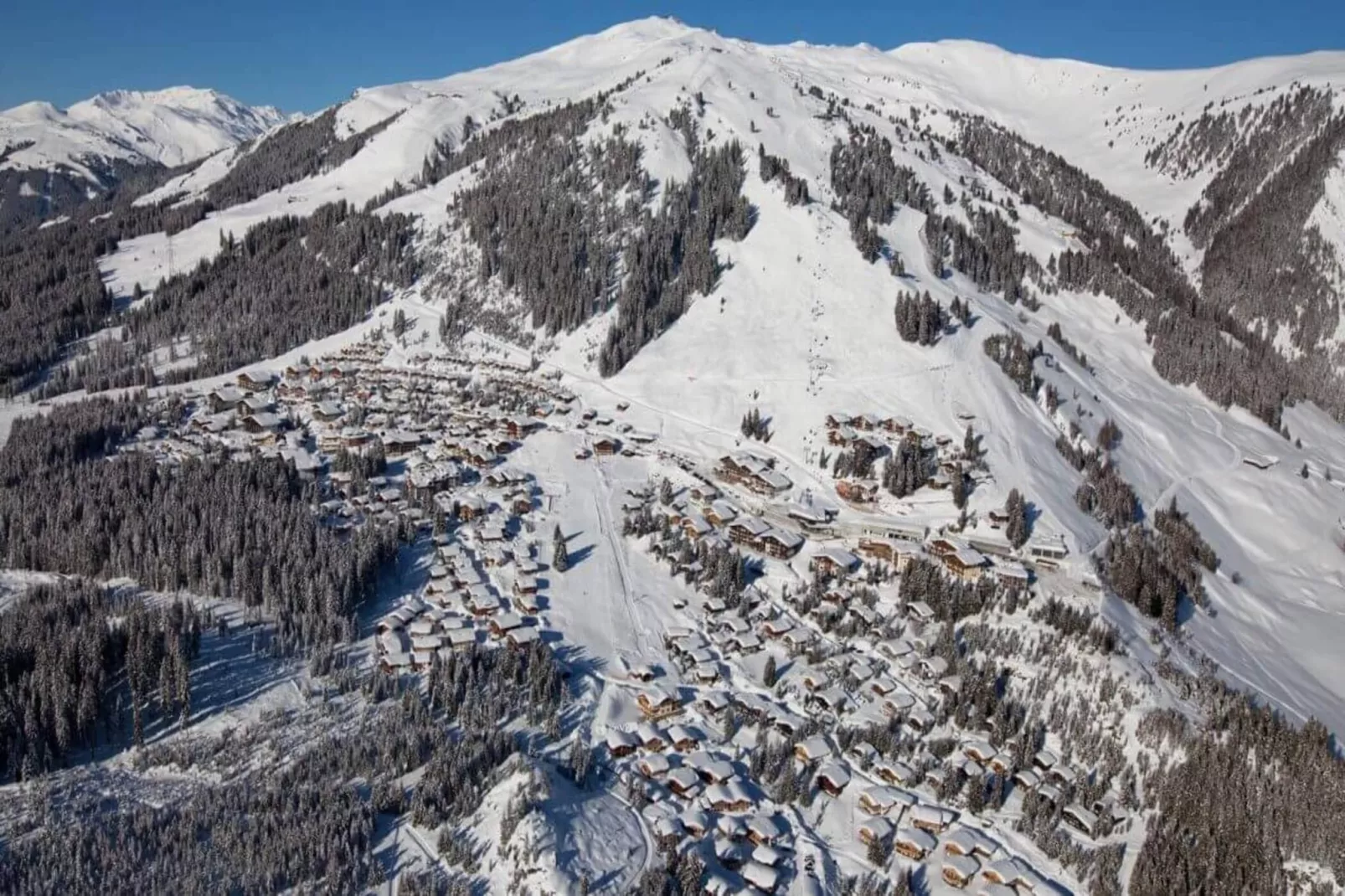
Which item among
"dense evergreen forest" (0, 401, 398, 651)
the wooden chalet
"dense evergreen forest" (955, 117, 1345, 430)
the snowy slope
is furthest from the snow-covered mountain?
"dense evergreen forest" (0, 401, 398, 651)

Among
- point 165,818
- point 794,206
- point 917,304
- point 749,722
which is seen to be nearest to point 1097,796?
point 749,722

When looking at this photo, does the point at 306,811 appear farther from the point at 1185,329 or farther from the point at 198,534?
the point at 1185,329

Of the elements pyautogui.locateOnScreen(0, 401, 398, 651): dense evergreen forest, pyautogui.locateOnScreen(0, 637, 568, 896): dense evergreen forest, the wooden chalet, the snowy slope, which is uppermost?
the snowy slope

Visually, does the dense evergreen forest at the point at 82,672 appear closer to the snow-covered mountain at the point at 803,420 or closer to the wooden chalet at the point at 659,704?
the snow-covered mountain at the point at 803,420

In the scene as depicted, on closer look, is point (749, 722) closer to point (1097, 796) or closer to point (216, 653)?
point (1097, 796)

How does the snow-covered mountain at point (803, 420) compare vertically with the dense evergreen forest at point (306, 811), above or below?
above

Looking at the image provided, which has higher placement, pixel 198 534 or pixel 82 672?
pixel 198 534

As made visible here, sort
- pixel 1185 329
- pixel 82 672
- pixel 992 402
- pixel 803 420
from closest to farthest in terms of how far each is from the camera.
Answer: pixel 82 672 → pixel 992 402 → pixel 803 420 → pixel 1185 329

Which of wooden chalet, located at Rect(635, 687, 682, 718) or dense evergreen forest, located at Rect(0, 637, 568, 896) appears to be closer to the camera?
dense evergreen forest, located at Rect(0, 637, 568, 896)

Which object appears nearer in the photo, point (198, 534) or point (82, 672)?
point (82, 672)

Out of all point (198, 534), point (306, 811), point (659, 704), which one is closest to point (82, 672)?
point (198, 534)

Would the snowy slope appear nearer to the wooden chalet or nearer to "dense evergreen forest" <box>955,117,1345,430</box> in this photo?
"dense evergreen forest" <box>955,117,1345,430</box>

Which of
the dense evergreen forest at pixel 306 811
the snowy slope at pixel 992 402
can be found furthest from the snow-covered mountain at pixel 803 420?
the dense evergreen forest at pixel 306 811
